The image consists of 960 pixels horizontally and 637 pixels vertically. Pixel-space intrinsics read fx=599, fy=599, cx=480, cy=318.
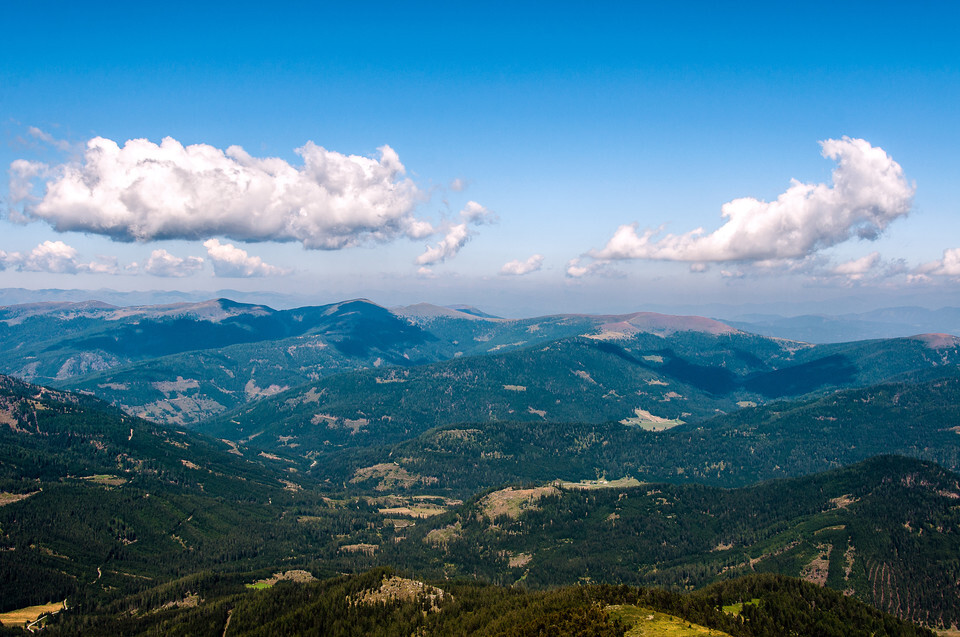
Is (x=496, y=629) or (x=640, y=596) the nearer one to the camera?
(x=496, y=629)

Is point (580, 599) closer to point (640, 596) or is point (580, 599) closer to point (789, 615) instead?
point (640, 596)

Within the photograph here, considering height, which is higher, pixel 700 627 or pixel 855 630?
pixel 700 627

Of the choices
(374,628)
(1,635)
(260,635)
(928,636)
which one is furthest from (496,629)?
(1,635)

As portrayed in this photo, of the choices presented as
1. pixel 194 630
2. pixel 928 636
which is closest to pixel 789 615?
pixel 928 636

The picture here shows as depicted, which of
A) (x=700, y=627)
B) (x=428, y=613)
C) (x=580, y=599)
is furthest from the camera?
(x=428, y=613)

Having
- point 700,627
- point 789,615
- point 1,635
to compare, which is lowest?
point 1,635

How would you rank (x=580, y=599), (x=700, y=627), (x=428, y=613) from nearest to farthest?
1. (x=700, y=627)
2. (x=580, y=599)
3. (x=428, y=613)

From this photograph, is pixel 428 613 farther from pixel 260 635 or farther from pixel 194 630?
pixel 194 630
